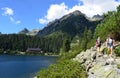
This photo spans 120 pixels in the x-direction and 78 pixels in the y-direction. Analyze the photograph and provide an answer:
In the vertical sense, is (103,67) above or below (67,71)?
above

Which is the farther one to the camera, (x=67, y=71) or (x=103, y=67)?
(x=67, y=71)

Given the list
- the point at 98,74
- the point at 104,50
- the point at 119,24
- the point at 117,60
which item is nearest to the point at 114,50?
the point at 104,50

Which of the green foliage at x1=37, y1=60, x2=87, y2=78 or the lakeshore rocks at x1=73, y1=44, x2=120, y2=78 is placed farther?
the green foliage at x1=37, y1=60, x2=87, y2=78

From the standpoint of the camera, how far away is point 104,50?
48.3 meters

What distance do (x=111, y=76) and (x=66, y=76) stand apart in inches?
496

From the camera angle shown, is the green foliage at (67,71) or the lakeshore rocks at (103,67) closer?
the lakeshore rocks at (103,67)

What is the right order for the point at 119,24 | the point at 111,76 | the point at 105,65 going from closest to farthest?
the point at 111,76, the point at 105,65, the point at 119,24

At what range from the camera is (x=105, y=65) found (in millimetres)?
37688

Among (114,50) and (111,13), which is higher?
(111,13)

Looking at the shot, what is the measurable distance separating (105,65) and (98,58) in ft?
20.0

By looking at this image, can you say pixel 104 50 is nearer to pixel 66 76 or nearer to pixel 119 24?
pixel 66 76

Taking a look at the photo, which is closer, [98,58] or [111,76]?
[111,76]

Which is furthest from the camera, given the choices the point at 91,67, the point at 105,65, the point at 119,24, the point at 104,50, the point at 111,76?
the point at 119,24


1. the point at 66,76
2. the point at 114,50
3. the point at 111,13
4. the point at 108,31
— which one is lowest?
the point at 66,76
